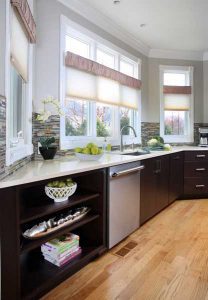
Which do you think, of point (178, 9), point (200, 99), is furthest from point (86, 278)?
point (200, 99)

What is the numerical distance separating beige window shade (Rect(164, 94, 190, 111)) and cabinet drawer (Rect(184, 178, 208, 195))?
139 centimetres

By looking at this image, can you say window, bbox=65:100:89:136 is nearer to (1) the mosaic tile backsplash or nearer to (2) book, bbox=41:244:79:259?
(1) the mosaic tile backsplash

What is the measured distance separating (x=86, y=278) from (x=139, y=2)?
116 inches

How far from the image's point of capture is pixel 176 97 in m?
4.53

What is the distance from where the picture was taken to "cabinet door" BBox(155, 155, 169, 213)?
3.12 metres

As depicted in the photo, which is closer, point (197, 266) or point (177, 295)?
point (177, 295)

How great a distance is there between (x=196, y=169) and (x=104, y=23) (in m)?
Answer: 2.65

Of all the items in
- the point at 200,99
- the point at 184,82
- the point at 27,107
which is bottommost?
the point at 27,107

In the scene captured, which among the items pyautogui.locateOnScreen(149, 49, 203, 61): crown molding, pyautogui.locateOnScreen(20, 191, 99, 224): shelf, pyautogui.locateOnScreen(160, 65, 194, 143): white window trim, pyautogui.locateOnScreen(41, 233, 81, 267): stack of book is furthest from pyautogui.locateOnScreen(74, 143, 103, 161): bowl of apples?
pyautogui.locateOnScreen(149, 49, 203, 61): crown molding

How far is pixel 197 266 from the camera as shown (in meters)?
1.98

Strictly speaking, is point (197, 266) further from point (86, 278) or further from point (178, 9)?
point (178, 9)

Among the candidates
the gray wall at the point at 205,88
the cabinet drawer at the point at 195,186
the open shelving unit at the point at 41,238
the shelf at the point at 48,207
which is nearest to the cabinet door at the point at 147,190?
the open shelving unit at the point at 41,238

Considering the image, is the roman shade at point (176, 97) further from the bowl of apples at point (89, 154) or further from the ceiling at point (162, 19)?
the bowl of apples at point (89, 154)

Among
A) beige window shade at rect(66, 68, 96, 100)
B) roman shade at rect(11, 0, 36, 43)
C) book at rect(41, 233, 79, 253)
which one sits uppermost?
roman shade at rect(11, 0, 36, 43)
